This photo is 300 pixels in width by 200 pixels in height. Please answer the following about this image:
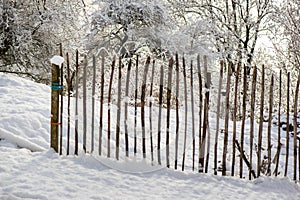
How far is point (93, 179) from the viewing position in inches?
130

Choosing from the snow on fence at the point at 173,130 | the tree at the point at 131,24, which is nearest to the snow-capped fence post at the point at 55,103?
the snow on fence at the point at 173,130

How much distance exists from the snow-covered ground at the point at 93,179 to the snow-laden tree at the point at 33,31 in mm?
5787

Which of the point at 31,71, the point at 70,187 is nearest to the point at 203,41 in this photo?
the point at 31,71

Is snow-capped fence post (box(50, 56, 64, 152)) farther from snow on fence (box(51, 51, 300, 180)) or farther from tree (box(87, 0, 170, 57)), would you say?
tree (box(87, 0, 170, 57))

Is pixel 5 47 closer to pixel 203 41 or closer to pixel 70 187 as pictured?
pixel 203 41

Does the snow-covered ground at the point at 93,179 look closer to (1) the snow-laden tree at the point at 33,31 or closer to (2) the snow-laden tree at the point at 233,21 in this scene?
(1) the snow-laden tree at the point at 33,31

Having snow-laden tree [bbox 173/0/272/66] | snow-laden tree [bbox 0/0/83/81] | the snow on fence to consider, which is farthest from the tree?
the snow on fence

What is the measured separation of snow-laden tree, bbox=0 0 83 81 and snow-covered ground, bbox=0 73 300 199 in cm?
579

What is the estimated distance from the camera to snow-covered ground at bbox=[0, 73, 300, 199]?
3.00 meters

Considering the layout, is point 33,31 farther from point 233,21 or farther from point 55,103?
point 233,21

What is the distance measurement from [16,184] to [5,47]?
7.59m

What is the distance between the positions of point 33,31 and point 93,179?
7.69m

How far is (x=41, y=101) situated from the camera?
5605mm

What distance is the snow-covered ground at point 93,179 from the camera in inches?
118
